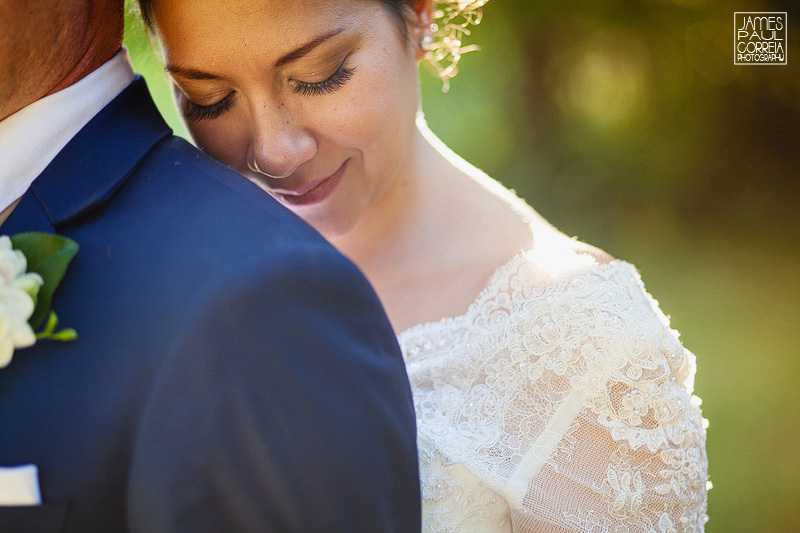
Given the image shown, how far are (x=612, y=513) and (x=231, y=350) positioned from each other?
107 centimetres

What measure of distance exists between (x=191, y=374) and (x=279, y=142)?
2.86 feet

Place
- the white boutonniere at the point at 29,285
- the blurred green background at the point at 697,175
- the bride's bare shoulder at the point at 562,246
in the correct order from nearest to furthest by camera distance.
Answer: the white boutonniere at the point at 29,285
the bride's bare shoulder at the point at 562,246
the blurred green background at the point at 697,175

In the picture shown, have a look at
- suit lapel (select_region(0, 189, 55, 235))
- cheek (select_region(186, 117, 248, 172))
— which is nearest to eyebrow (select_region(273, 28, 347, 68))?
cheek (select_region(186, 117, 248, 172))

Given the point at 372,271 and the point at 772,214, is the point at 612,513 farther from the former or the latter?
the point at 772,214

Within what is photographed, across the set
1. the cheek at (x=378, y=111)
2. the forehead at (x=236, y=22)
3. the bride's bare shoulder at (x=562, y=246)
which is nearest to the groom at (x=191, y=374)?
the forehead at (x=236, y=22)

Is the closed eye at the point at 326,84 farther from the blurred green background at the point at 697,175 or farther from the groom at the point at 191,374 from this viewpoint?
the blurred green background at the point at 697,175

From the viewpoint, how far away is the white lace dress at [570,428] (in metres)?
1.65

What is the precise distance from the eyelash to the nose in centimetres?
6

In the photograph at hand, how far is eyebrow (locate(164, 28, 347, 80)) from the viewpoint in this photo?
1.60 meters

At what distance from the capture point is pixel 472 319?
1.92m

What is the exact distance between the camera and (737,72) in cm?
466

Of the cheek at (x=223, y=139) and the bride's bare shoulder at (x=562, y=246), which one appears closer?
the cheek at (x=223, y=139)

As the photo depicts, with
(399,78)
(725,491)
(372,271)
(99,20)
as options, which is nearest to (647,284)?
(725,491)

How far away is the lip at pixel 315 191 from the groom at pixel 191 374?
2.43ft
